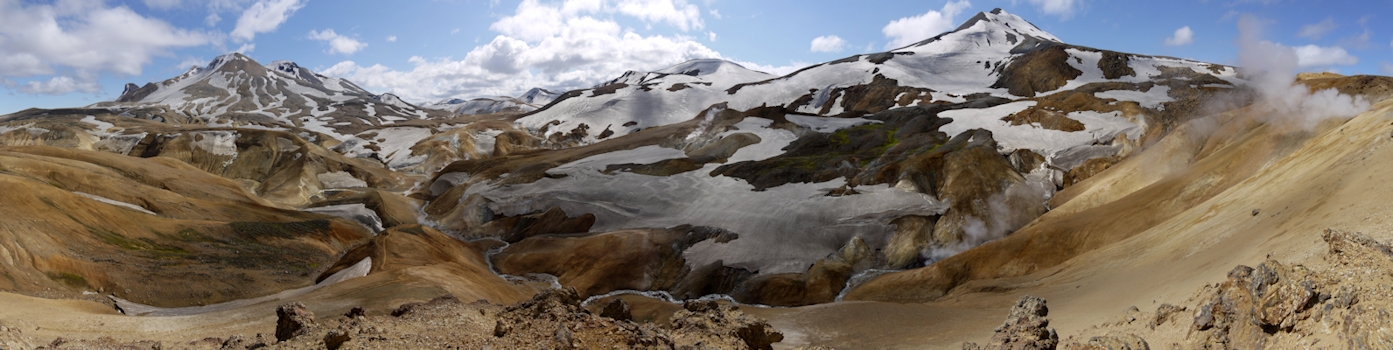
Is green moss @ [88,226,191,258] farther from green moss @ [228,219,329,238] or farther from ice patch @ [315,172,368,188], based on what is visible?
ice patch @ [315,172,368,188]

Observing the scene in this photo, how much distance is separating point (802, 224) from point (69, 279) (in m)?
35.1

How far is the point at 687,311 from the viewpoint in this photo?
15.5 m

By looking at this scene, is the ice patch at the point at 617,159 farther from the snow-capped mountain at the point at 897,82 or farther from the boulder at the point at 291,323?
the boulder at the point at 291,323

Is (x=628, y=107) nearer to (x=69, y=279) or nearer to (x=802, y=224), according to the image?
(x=802, y=224)

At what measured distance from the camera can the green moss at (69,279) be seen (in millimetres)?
26198

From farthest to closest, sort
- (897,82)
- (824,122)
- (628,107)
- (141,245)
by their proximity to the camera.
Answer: (628,107), (897,82), (824,122), (141,245)

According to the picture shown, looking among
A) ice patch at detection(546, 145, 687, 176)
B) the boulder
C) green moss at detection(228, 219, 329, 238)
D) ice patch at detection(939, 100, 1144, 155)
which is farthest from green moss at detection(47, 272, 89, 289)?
ice patch at detection(939, 100, 1144, 155)

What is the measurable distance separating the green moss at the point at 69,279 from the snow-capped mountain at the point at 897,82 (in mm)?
78320

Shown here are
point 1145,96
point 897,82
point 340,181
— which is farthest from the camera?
point 897,82

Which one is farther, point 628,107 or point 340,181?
point 628,107

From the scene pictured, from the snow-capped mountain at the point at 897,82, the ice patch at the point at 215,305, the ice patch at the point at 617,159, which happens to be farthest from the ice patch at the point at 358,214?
the snow-capped mountain at the point at 897,82

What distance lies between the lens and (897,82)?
116 meters

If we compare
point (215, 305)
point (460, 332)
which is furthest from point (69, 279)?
point (460, 332)

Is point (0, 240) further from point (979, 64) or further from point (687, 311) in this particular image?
point (979, 64)
